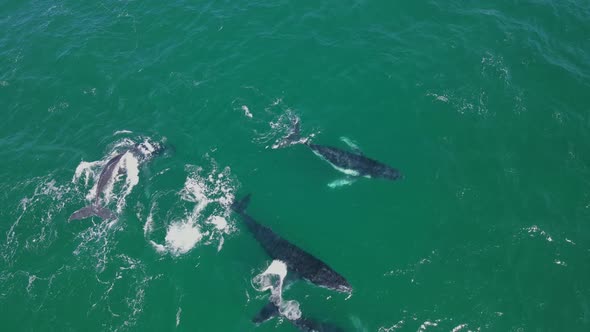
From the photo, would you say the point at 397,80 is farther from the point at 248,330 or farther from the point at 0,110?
the point at 0,110

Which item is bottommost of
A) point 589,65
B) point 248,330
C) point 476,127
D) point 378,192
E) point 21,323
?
point 21,323

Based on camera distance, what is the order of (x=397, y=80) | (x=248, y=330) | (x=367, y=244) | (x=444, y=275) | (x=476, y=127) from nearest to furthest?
1. (x=248, y=330)
2. (x=444, y=275)
3. (x=367, y=244)
4. (x=476, y=127)
5. (x=397, y=80)

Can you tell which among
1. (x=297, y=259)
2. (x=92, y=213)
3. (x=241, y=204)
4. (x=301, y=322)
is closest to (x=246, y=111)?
(x=241, y=204)

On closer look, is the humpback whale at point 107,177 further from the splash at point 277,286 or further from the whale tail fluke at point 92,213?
the splash at point 277,286

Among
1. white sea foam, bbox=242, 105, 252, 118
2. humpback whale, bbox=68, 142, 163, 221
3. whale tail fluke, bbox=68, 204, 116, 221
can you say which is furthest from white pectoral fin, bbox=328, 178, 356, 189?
whale tail fluke, bbox=68, 204, 116, 221

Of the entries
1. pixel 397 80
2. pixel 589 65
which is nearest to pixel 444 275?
pixel 397 80

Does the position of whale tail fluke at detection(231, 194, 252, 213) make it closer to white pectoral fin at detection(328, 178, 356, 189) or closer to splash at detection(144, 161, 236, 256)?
splash at detection(144, 161, 236, 256)
